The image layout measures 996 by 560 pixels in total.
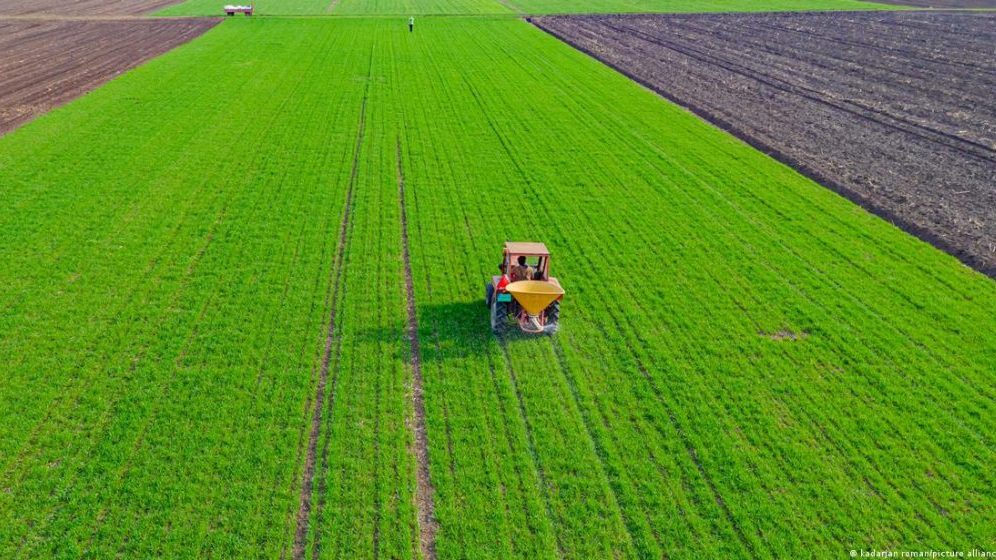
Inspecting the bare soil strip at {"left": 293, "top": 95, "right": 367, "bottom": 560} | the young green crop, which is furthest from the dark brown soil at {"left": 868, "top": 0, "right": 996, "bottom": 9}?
the bare soil strip at {"left": 293, "top": 95, "right": 367, "bottom": 560}

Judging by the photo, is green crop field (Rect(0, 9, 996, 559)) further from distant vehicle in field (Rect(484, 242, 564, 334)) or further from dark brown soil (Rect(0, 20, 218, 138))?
dark brown soil (Rect(0, 20, 218, 138))

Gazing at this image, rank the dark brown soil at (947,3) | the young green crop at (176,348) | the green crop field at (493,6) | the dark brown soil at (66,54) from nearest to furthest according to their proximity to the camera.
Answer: the young green crop at (176,348) < the dark brown soil at (66,54) < the green crop field at (493,6) < the dark brown soil at (947,3)

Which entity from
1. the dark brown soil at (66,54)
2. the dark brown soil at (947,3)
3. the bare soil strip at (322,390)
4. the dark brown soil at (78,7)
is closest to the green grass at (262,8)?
the dark brown soil at (78,7)

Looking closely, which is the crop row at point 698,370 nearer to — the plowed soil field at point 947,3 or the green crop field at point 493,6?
the green crop field at point 493,6

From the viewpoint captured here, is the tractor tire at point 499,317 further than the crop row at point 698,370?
Yes

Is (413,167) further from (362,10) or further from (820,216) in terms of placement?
(362,10)

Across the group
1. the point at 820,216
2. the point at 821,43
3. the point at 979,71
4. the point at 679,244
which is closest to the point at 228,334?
the point at 679,244
